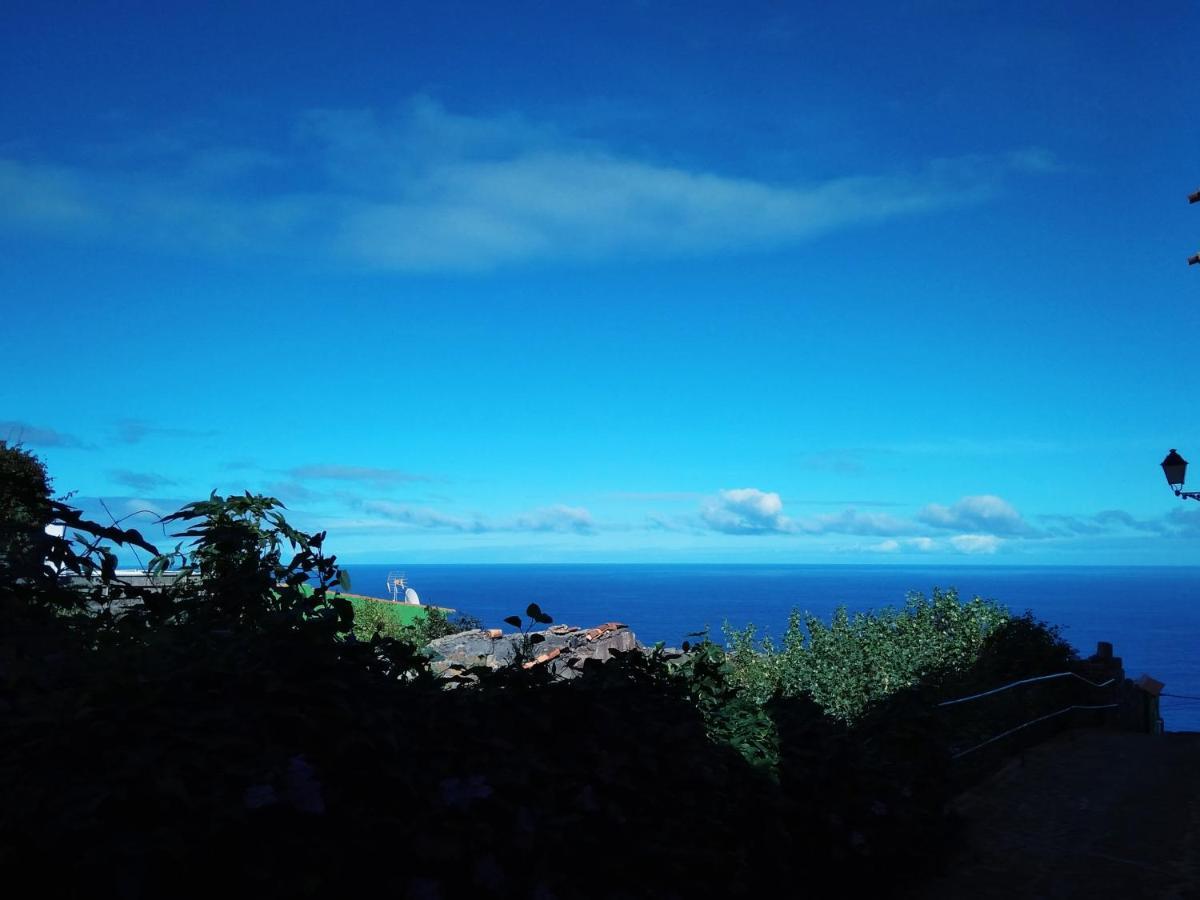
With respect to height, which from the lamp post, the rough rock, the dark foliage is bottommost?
the rough rock

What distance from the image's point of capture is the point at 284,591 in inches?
140

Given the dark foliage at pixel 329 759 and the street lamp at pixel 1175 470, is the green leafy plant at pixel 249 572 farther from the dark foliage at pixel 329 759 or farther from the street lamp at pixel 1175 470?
the street lamp at pixel 1175 470

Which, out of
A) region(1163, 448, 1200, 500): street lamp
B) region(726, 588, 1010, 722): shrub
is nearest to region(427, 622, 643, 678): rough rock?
region(726, 588, 1010, 722): shrub

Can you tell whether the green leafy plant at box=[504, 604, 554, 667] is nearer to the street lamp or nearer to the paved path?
the paved path

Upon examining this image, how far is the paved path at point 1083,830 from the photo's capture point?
595 cm

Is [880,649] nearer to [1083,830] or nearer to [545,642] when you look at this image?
[545,642]

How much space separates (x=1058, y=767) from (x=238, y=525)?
9.22 meters

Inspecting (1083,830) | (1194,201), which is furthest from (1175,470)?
(1083,830)

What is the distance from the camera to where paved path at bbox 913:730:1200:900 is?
5945 millimetres

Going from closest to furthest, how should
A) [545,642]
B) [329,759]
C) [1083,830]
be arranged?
[329,759] → [1083,830] → [545,642]

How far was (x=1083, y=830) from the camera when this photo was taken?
722 centimetres

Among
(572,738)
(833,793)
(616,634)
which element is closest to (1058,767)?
(833,793)

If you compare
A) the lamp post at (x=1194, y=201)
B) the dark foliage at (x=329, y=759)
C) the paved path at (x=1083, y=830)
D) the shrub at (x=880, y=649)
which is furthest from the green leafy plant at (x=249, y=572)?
the lamp post at (x=1194, y=201)

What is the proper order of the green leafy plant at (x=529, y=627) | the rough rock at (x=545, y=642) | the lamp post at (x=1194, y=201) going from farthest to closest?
the rough rock at (x=545, y=642), the lamp post at (x=1194, y=201), the green leafy plant at (x=529, y=627)
